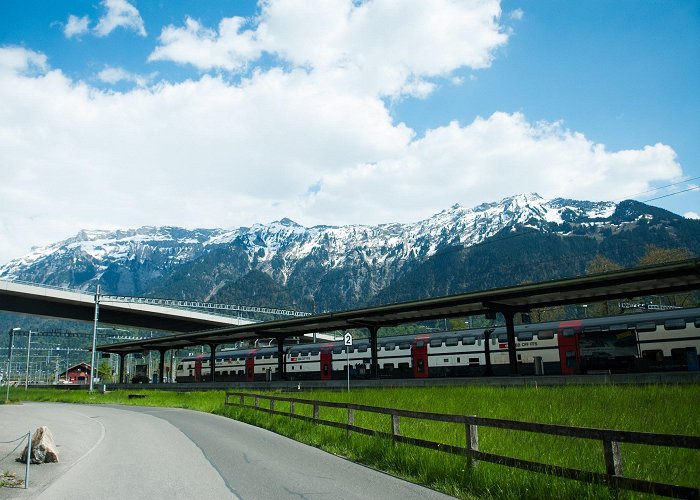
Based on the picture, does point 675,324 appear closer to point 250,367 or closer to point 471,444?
point 471,444

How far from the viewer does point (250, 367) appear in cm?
6119

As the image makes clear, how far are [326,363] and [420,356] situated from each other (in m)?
10.8

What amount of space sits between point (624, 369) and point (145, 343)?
173ft

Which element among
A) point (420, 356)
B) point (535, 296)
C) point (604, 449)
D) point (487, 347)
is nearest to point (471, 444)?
point (604, 449)

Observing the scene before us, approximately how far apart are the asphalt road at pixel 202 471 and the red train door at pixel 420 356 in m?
26.9

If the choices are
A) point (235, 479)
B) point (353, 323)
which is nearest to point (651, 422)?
point (235, 479)

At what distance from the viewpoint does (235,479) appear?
10172 mm

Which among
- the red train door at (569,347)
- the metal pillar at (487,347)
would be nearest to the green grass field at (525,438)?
the red train door at (569,347)

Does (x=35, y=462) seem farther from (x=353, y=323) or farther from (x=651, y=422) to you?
(x=353, y=323)

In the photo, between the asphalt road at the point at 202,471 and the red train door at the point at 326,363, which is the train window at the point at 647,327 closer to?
the asphalt road at the point at 202,471

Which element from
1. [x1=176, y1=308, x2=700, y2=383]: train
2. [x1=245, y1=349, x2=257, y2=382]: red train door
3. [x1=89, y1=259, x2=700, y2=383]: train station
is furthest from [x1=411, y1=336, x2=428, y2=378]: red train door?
[x1=245, y1=349, x2=257, y2=382]: red train door

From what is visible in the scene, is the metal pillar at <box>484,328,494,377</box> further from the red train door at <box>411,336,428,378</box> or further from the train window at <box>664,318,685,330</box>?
the train window at <box>664,318,685,330</box>

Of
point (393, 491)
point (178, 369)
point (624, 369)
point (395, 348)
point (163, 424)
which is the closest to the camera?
point (393, 491)

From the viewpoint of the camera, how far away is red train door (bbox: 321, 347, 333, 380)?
51303 millimetres
